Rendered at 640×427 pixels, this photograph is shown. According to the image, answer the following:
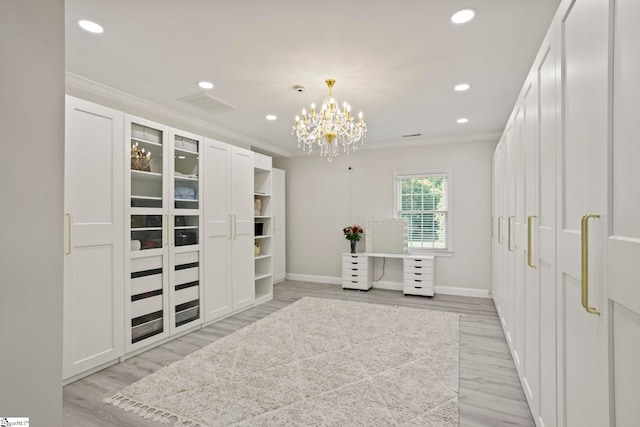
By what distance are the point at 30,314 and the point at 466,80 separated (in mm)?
3574

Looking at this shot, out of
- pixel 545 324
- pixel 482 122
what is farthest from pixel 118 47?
pixel 482 122

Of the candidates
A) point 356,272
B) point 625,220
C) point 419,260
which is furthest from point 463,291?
point 625,220

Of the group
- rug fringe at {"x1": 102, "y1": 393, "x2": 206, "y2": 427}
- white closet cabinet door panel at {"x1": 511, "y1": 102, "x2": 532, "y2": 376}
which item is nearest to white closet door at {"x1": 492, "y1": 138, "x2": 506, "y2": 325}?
white closet cabinet door panel at {"x1": 511, "y1": 102, "x2": 532, "y2": 376}

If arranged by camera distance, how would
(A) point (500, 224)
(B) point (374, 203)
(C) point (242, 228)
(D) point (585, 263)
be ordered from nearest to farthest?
(D) point (585, 263) < (A) point (500, 224) < (C) point (242, 228) < (B) point (374, 203)

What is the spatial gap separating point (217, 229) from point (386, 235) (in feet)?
9.80

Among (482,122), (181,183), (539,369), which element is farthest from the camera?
(482,122)

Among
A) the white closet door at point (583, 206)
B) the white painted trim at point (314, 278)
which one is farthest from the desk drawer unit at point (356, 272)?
the white closet door at point (583, 206)

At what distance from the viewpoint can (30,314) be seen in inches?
41.8

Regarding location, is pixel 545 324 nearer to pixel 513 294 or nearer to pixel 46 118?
pixel 513 294

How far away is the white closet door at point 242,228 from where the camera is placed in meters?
4.35

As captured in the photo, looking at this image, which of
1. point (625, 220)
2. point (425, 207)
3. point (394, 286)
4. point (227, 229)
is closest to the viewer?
point (625, 220)

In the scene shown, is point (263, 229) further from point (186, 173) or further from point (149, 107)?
point (149, 107)

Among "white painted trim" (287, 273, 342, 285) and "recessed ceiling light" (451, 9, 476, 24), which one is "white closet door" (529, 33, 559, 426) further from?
"white painted trim" (287, 273, 342, 285)

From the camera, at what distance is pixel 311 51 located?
265 cm
